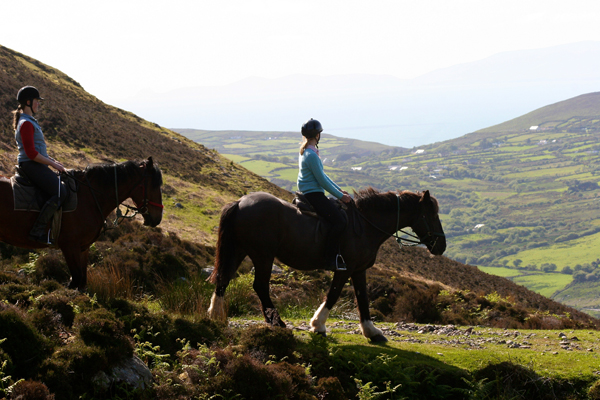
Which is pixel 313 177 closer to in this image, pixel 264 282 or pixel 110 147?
pixel 264 282

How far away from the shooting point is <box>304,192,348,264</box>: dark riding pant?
7523 millimetres

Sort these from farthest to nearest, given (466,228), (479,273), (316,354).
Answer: (466,228), (479,273), (316,354)

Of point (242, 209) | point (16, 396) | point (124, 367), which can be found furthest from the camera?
point (242, 209)

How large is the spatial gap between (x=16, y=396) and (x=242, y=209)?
13.2 ft

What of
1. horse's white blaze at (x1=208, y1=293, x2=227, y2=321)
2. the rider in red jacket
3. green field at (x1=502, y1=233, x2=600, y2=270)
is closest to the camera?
the rider in red jacket

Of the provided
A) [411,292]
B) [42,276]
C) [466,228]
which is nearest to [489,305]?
[411,292]

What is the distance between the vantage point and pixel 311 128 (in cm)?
752

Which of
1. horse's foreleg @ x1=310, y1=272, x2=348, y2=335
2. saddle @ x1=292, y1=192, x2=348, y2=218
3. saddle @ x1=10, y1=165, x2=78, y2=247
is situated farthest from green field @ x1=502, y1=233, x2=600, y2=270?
saddle @ x1=10, y1=165, x2=78, y2=247

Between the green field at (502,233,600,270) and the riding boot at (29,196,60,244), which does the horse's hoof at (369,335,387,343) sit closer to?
the riding boot at (29,196,60,244)

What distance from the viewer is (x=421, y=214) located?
27.9ft

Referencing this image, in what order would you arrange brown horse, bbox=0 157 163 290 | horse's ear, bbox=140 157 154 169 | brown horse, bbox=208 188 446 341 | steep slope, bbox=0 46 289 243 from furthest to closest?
steep slope, bbox=0 46 289 243, horse's ear, bbox=140 157 154 169, brown horse, bbox=208 188 446 341, brown horse, bbox=0 157 163 290

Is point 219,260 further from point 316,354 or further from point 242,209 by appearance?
point 316,354

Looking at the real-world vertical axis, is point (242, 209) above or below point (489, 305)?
above

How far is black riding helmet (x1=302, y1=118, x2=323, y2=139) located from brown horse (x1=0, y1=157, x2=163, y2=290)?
2.84 meters
